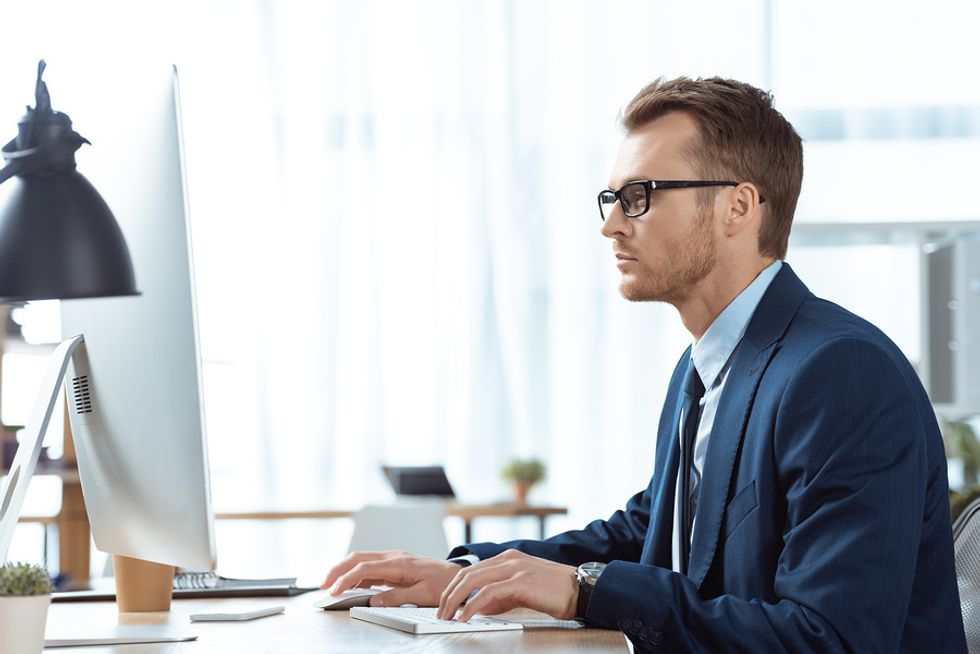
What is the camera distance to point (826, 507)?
3.81 ft

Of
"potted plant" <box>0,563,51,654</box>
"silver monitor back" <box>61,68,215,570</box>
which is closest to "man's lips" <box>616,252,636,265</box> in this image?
"silver monitor back" <box>61,68,215,570</box>

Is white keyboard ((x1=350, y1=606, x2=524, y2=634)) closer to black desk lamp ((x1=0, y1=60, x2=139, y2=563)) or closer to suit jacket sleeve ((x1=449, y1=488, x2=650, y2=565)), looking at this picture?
suit jacket sleeve ((x1=449, y1=488, x2=650, y2=565))

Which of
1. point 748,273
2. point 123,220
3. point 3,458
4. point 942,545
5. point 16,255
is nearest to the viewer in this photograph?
point 16,255

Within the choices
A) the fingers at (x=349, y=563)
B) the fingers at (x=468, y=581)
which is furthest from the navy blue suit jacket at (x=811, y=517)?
the fingers at (x=349, y=563)

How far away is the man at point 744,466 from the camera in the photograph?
3.77ft

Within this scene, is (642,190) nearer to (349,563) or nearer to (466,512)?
(349,563)

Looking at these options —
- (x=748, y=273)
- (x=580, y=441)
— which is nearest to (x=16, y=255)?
(x=748, y=273)

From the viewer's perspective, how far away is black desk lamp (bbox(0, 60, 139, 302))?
1063mm

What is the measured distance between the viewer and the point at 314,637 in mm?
1187

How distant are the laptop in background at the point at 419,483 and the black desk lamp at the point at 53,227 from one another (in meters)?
2.86

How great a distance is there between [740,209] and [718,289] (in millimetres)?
123

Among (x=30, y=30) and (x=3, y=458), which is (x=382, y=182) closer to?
(x=30, y=30)

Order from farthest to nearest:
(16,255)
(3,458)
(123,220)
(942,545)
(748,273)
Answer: (3,458) → (748,273) → (942,545) → (123,220) → (16,255)

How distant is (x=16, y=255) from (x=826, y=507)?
0.85 metres
